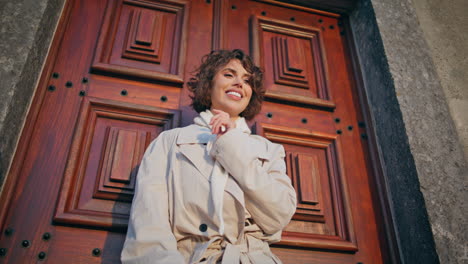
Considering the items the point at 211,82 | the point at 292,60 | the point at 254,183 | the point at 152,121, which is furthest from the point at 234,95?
the point at 292,60

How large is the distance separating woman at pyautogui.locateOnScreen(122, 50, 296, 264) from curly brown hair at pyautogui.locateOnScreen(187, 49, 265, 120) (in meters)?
0.45

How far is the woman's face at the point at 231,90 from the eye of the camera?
2295 mm

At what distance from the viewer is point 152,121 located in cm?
252

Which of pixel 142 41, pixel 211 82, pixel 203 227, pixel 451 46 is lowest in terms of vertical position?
Result: pixel 203 227

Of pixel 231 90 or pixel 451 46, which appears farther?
pixel 451 46

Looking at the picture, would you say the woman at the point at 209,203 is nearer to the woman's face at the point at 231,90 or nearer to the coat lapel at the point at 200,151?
the coat lapel at the point at 200,151

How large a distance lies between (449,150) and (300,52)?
1281 mm

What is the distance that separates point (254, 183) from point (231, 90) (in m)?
0.73

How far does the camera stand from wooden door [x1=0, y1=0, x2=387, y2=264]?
2.11 meters

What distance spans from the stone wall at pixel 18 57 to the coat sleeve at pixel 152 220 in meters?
0.73

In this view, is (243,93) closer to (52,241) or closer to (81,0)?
(52,241)

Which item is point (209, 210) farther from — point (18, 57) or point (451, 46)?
point (451, 46)

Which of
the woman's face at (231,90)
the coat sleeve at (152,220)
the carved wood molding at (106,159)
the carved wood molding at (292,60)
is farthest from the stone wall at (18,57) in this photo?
the carved wood molding at (292,60)

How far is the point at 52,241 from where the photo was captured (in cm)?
203
